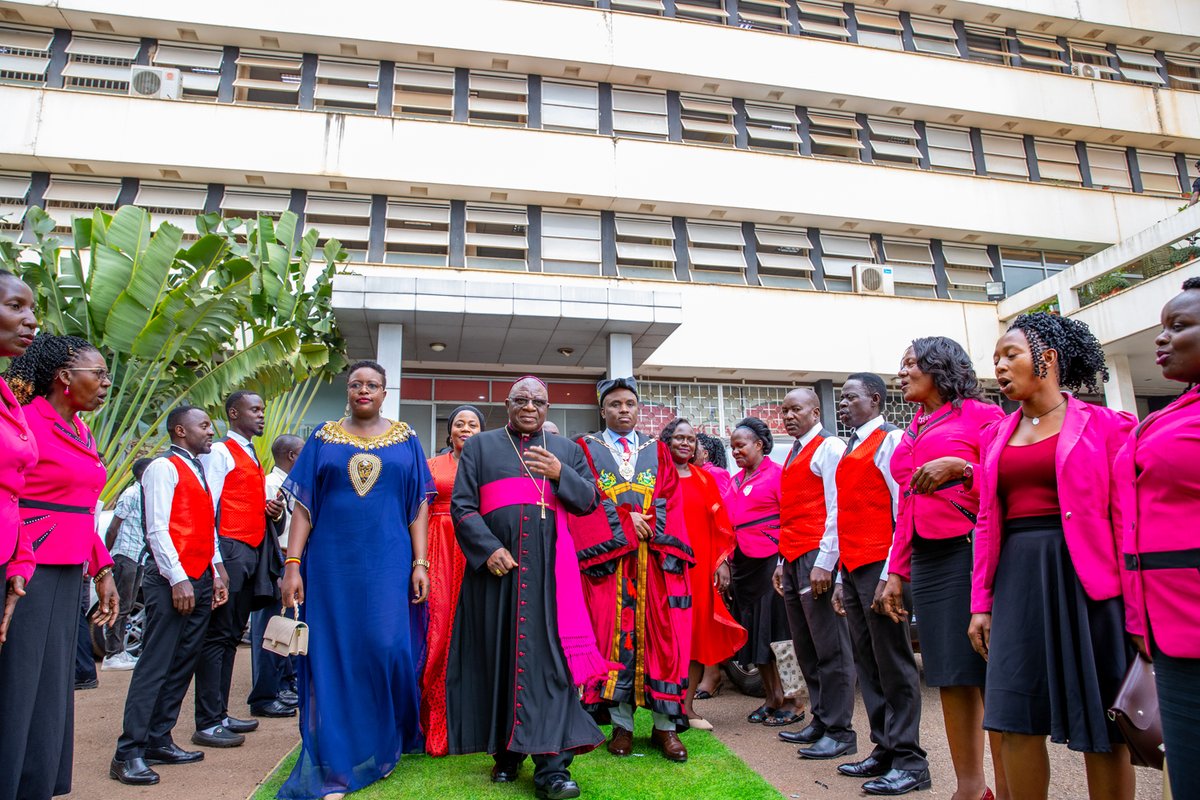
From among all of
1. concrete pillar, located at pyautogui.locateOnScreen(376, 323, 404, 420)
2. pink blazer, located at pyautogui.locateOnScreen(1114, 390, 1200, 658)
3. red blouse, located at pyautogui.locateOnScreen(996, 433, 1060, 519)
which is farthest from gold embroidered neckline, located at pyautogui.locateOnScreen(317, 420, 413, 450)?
concrete pillar, located at pyautogui.locateOnScreen(376, 323, 404, 420)

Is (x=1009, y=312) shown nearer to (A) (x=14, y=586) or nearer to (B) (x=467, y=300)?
(B) (x=467, y=300)

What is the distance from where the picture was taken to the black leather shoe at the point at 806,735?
17.1 ft

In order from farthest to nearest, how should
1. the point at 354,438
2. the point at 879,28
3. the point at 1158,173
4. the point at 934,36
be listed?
the point at 1158,173 → the point at 934,36 → the point at 879,28 → the point at 354,438

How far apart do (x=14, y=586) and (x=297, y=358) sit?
9072 mm

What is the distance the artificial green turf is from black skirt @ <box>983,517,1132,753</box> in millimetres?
1538

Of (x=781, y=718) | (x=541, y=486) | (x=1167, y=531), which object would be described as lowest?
(x=781, y=718)

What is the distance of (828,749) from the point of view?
4832 millimetres

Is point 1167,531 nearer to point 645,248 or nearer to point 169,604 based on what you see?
point 169,604

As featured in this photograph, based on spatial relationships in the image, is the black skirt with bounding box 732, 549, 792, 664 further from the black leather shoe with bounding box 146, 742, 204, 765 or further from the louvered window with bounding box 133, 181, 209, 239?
the louvered window with bounding box 133, 181, 209, 239

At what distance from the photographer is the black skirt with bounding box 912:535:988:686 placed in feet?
12.0

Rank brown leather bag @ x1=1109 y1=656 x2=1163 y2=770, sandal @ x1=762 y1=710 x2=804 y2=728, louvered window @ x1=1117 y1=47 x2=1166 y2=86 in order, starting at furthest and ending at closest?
louvered window @ x1=1117 y1=47 x2=1166 y2=86, sandal @ x1=762 y1=710 x2=804 y2=728, brown leather bag @ x1=1109 y1=656 x2=1163 y2=770

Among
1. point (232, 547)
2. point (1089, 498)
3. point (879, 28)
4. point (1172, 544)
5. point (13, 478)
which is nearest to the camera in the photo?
point (1172, 544)

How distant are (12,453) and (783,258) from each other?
16591 mm

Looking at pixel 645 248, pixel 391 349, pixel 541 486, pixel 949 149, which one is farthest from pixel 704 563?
pixel 949 149
